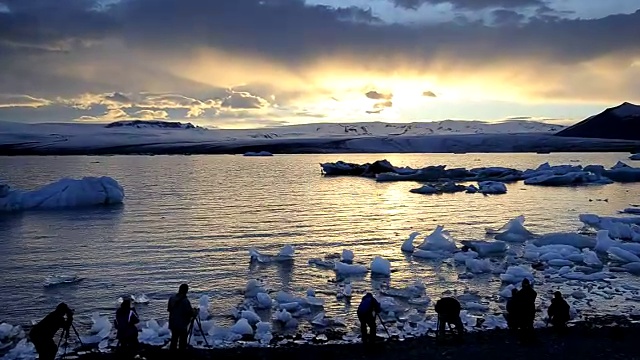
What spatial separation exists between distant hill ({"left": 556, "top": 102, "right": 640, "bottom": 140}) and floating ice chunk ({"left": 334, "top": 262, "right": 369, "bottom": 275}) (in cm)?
12308

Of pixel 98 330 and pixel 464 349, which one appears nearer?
pixel 464 349

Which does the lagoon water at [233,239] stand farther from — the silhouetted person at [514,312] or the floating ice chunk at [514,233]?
the silhouetted person at [514,312]

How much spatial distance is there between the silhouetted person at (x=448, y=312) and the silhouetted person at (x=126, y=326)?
4307mm

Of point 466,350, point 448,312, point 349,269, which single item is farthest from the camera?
point 349,269

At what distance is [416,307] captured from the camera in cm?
1101

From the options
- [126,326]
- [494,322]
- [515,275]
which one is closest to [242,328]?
[126,326]

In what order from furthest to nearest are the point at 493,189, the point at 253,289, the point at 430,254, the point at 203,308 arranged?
the point at 493,189 → the point at 430,254 → the point at 253,289 → the point at 203,308

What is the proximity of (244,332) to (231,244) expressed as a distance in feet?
26.5

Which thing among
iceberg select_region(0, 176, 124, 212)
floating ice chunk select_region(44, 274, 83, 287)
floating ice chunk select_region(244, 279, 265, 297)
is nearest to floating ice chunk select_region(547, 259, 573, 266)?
floating ice chunk select_region(244, 279, 265, 297)

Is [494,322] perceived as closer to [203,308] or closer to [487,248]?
[203,308]

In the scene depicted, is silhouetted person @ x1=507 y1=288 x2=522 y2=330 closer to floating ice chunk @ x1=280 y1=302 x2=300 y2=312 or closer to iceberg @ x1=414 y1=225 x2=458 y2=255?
floating ice chunk @ x1=280 y1=302 x2=300 y2=312

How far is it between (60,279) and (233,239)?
20.1 ft

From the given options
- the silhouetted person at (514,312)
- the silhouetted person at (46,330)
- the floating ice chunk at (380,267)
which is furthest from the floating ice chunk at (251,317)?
the silhouetted person at (514,312)

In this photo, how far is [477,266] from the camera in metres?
13.9
